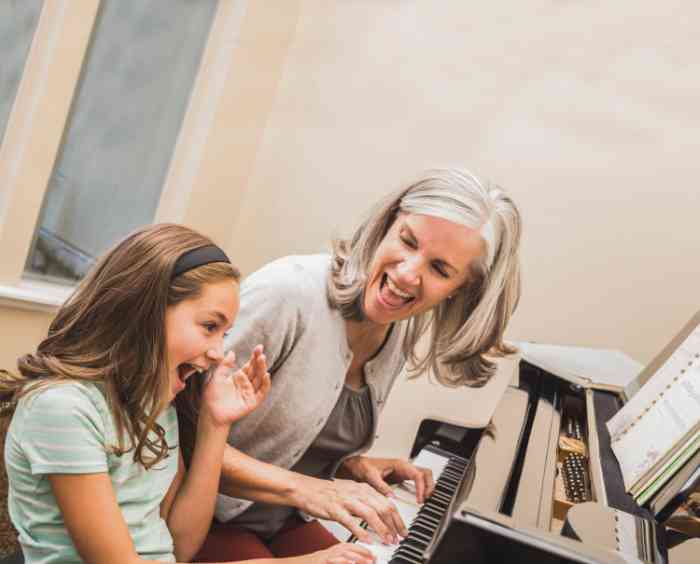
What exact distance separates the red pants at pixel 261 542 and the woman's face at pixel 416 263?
21.8 inches

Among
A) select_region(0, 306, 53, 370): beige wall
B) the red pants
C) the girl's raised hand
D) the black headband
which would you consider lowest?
select_region(0, 306, 53, 370): beige wall

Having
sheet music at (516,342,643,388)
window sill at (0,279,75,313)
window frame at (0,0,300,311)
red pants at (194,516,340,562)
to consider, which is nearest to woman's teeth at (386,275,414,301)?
red pants at (194,516,340,562)

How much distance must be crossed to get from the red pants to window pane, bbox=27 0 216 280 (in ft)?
6.78

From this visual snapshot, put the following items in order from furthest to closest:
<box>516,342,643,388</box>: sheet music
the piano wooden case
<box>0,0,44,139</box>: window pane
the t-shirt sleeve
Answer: <box>0,0,44,139</box>: window pane
<box>516,342,643,388</box>: sheet music
the t-shirt sleeve
the piano wooden case

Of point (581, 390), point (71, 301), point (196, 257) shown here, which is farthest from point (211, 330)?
point (581, 390)

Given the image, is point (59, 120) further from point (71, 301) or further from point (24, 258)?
point (71, 301)

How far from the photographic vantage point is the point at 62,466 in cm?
118

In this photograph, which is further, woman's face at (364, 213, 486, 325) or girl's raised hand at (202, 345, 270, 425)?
woman's face at (364, 213, 486, 325)

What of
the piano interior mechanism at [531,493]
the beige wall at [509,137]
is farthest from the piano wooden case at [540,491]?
the beige wall at [509,137]

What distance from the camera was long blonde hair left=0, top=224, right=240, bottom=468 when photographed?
128 centimetres

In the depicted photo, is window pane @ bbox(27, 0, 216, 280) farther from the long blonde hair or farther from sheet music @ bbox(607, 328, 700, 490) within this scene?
sheet music @ bbox(607, 328, 700, 490)

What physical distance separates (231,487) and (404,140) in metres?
2.35

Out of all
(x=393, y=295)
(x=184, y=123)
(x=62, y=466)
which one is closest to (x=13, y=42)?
(x=184, y=123)

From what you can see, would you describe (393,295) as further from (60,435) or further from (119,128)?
(119,128)
